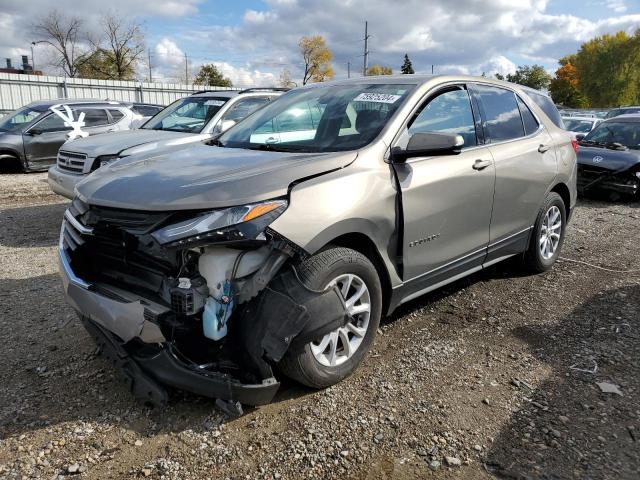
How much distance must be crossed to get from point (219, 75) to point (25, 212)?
6615 centimetres

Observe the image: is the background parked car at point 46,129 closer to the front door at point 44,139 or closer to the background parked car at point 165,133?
the front door at point 44,139

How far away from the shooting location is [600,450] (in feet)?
8.51

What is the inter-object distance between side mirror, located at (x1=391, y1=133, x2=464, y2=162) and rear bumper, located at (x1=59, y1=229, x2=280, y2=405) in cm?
162

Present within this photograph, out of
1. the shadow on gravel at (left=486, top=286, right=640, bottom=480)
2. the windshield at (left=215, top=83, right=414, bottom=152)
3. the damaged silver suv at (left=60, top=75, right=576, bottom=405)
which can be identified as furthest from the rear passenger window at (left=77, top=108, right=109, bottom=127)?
the shadow on gravel at (left=486, top=286, right=640, bottom=480)

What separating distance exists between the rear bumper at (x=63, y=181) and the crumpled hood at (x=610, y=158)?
350 inches

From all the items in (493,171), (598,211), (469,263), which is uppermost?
(493,171)

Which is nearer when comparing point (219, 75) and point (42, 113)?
point (42, 113)

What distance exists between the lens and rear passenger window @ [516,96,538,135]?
4777mm

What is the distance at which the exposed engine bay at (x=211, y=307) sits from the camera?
2.59 metres

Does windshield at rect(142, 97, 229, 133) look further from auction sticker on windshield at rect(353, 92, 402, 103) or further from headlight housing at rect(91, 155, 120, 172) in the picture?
auction sticker on windshield at rect(353, 92, 402, 103)

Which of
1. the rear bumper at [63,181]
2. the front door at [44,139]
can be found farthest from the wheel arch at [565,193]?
the front door at [44,139]

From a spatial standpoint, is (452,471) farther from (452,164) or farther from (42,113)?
(42,113)

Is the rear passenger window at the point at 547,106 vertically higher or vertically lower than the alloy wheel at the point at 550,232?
higher

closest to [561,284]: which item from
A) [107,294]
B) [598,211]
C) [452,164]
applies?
[452,164]
